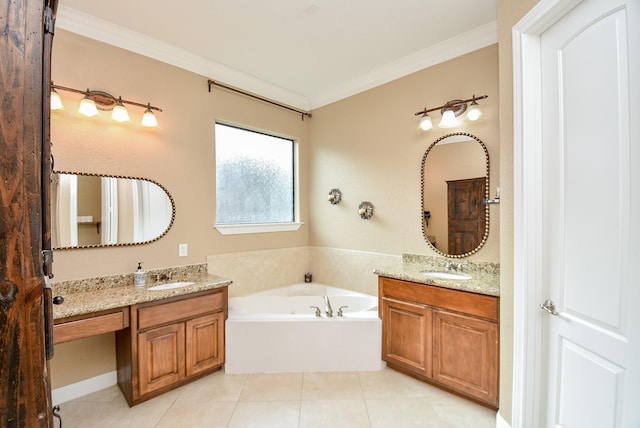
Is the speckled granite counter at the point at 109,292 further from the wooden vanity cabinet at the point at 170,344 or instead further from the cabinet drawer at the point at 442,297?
the cabinet drawer at the point at 442,297

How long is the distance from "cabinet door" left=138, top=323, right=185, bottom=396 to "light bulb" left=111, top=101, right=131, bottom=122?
5.32 feet

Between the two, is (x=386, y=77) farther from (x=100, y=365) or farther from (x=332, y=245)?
(x=100, y=365)

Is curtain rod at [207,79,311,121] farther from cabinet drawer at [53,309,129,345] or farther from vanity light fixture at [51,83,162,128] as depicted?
cabinet drawer at [53,309,129,345]

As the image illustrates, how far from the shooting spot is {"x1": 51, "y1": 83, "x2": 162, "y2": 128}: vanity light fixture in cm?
201

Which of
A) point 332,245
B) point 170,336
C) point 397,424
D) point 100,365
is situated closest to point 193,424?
point 170,336

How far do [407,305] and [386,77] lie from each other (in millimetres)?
2266

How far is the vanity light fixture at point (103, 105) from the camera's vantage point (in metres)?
2.01

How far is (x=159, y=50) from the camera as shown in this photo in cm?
250

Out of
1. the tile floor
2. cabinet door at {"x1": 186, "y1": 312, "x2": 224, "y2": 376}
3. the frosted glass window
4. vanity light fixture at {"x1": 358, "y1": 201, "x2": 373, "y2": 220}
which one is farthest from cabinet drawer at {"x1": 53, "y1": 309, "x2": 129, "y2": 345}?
vanity light fixture at {"x1": 358, "y1": 201, "x2": 373, "y2": 220}

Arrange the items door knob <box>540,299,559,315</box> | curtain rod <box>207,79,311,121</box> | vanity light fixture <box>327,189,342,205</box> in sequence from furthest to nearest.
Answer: vanity light fixture <box>327,189,342,205</box>, curtain rod <box>207,79,311,121</box>, door knob <box>540,299,559,315</box>

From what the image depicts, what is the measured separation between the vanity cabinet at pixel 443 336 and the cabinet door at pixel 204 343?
140cm

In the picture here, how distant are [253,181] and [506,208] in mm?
2516

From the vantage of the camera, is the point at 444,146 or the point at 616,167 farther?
the point at 444,146

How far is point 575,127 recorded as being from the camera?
1.29 meters
